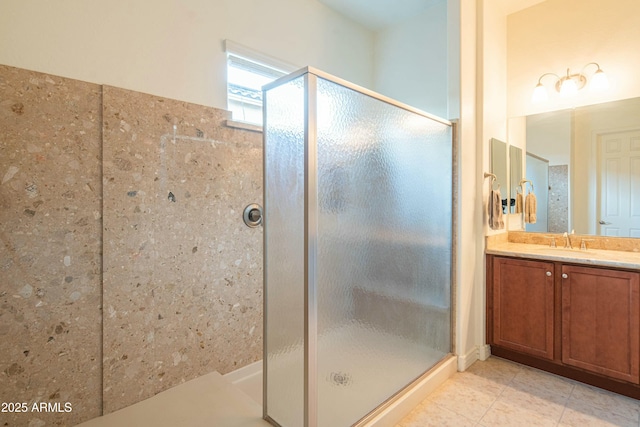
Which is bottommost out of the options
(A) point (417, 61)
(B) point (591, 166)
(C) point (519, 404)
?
(C) point (519, 404)

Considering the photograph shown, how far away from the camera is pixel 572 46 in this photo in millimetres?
2539

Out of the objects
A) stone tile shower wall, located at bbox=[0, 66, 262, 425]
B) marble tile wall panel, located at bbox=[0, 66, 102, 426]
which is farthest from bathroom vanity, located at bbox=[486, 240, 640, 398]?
marble tile wall panel, located at bbox=[0, 66, 102, 426]

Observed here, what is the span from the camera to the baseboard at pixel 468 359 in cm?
228

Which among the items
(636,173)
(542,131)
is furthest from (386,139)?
(636,173)

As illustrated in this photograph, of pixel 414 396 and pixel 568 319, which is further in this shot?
pixel 568 319

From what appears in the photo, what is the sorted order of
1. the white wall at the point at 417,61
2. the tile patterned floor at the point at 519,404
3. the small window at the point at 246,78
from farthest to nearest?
the white wall at the point at 417,61 < the small window at the point at 246,78 < the tile patterned floor at the point at 519,404

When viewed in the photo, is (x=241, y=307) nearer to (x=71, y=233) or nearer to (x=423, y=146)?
(x=71, y=233)

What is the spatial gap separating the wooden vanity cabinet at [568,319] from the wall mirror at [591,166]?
67cm

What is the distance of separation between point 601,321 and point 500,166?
1.28m

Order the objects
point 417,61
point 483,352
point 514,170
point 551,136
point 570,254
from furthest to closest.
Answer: point 417,61, point 514,170, point 551,136, point 483,352, point 570,254

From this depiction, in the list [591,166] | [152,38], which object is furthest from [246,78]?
[591,166]

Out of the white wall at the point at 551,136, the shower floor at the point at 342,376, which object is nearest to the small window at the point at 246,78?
the shower floor at the point at 342,376

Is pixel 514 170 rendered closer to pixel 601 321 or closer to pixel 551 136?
pixel 551 136

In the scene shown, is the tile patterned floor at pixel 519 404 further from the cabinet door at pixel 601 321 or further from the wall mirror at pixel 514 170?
the wall mirror at pixel 514 170
